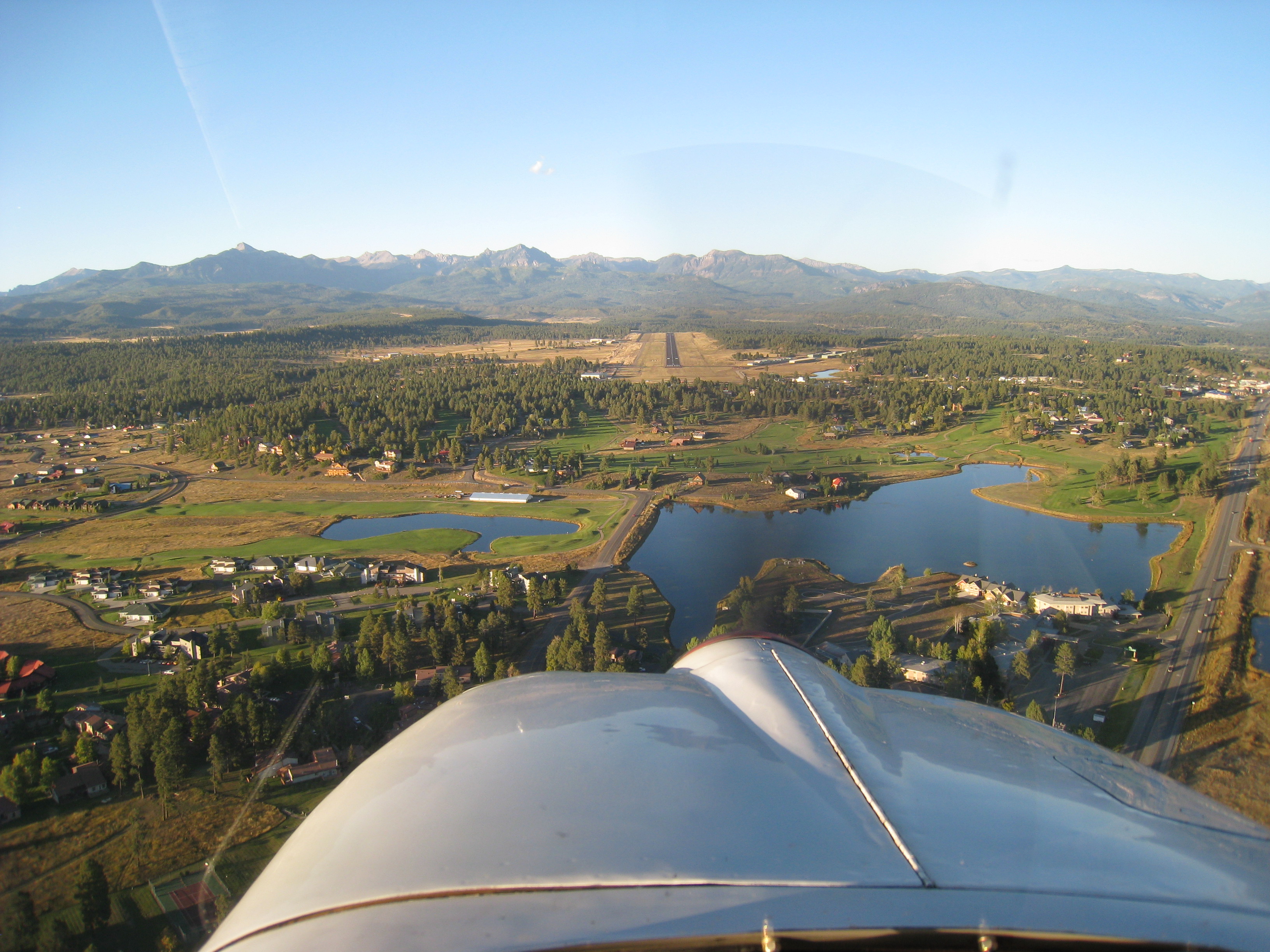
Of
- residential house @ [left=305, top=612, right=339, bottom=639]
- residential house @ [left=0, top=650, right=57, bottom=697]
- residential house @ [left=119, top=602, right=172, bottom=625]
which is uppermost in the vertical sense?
residential house @ [left=0, top=650, right=57, bottom=697]

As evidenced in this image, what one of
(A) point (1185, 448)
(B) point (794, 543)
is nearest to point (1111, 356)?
(A) point (1185, 448)

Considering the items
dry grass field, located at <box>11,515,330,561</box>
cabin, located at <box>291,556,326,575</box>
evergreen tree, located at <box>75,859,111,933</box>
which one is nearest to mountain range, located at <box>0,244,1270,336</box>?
dry grass field, located at <box>11,515,330,561</box>

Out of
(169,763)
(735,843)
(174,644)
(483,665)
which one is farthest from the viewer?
(174,644)

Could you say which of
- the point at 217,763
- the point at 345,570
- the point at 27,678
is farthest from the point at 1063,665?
Answer: the point at 27,678

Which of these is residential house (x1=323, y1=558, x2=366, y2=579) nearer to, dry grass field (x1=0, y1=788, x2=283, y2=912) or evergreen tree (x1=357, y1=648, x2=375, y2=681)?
evergreen tree (x1=357, y1=648, x2=375, y2=681)

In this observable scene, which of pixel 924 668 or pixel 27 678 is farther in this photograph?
pixel 924 668

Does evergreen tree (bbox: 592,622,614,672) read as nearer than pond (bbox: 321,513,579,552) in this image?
Yes

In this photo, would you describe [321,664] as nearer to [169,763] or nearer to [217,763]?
[217,763]

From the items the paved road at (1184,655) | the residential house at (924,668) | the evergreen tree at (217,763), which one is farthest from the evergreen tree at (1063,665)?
the evergreen tree at (217,763)
